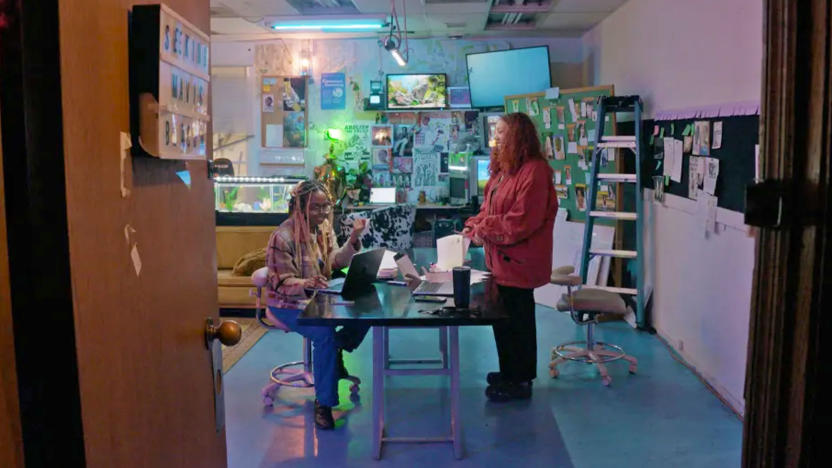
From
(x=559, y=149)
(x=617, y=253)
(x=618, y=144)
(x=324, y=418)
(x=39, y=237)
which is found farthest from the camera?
(x=559, y=149)

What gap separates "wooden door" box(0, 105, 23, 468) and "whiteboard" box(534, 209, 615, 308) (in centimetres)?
541

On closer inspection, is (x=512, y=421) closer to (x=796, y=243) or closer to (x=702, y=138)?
(x=702, y=138)

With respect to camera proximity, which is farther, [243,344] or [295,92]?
[295,92]

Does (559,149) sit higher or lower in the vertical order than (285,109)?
lower

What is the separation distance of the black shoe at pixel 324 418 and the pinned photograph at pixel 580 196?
353 cm

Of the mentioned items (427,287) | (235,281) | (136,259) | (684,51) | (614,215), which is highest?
(684,51)

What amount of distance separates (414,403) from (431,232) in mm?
4006

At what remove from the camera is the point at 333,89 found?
8.59 meters

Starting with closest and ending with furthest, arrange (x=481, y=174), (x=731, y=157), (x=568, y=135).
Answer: (x=731, y=157) → (x=568, y=135) → (x=481, y=174)

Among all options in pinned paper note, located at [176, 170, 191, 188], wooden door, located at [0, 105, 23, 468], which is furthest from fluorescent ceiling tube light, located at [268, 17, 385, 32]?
wooden door, located at [0, 105, 23, 468]

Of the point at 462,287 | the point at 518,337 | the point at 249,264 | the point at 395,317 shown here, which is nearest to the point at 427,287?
the point at 462,287

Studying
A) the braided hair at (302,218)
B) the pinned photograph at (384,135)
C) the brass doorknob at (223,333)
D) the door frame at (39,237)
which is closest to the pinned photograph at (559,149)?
the pinned photograph at (384,135)

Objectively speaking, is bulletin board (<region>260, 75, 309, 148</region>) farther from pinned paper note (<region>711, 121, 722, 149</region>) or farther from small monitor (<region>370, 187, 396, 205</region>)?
pinned paper note (<region>711, 121, 722, 149</region>)

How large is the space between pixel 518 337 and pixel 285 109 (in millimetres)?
5347
